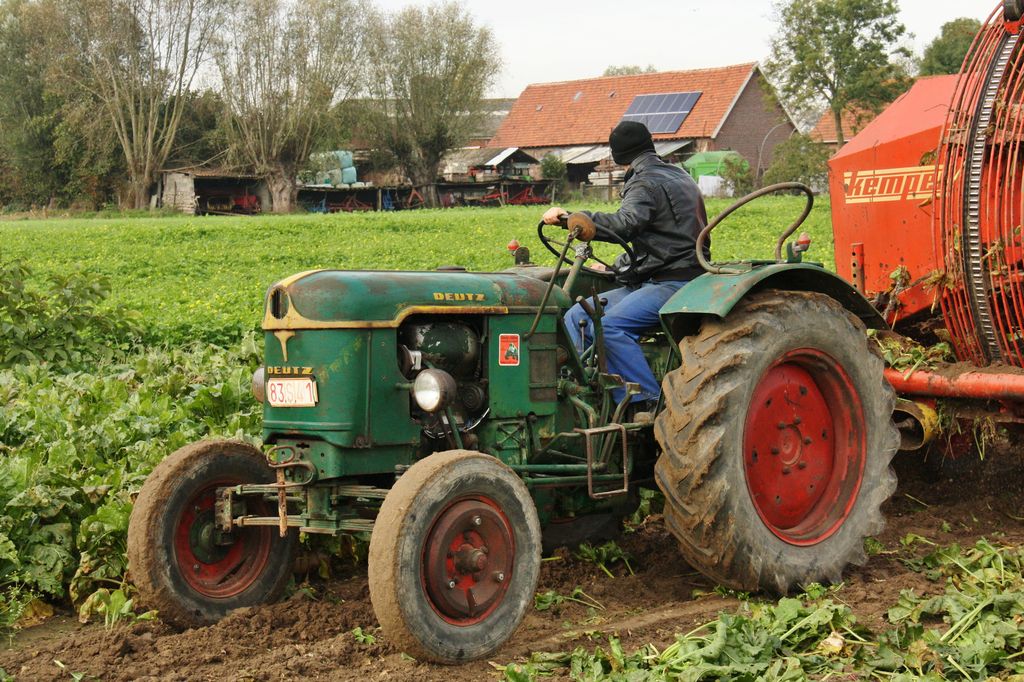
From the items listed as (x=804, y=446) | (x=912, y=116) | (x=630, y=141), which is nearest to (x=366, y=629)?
(x=804, y=446)

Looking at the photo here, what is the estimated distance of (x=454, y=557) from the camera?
4.32 metres

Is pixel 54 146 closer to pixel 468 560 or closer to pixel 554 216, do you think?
pixel 554 216

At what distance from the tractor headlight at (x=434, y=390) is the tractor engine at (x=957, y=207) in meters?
→ 3.18

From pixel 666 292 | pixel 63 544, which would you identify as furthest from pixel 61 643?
pixel 666 292

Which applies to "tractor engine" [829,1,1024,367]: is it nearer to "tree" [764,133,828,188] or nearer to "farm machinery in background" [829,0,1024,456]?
"farm machinery in background" [829,0,1024,456]

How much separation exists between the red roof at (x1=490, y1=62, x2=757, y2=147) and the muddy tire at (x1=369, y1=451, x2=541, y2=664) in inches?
2126

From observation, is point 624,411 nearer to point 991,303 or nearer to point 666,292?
point 666,292

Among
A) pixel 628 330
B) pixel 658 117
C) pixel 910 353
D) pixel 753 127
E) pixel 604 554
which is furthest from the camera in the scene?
pixel 658 117

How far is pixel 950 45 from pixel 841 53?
822cm

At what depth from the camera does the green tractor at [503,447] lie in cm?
436

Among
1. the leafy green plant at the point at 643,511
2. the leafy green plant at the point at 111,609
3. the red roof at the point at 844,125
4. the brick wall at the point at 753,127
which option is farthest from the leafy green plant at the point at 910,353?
the brick wall at the point at 753,127

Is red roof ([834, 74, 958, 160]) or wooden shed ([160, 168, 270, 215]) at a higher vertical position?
wooden shed ([160, 168, 270, 215])

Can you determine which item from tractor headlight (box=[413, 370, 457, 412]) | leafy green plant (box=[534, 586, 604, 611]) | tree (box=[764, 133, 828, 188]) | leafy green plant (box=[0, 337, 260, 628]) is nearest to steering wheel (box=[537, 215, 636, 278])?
tractor headlight (box=[413, 370, 457, 412])

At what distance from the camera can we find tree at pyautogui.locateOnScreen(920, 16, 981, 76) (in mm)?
50188
